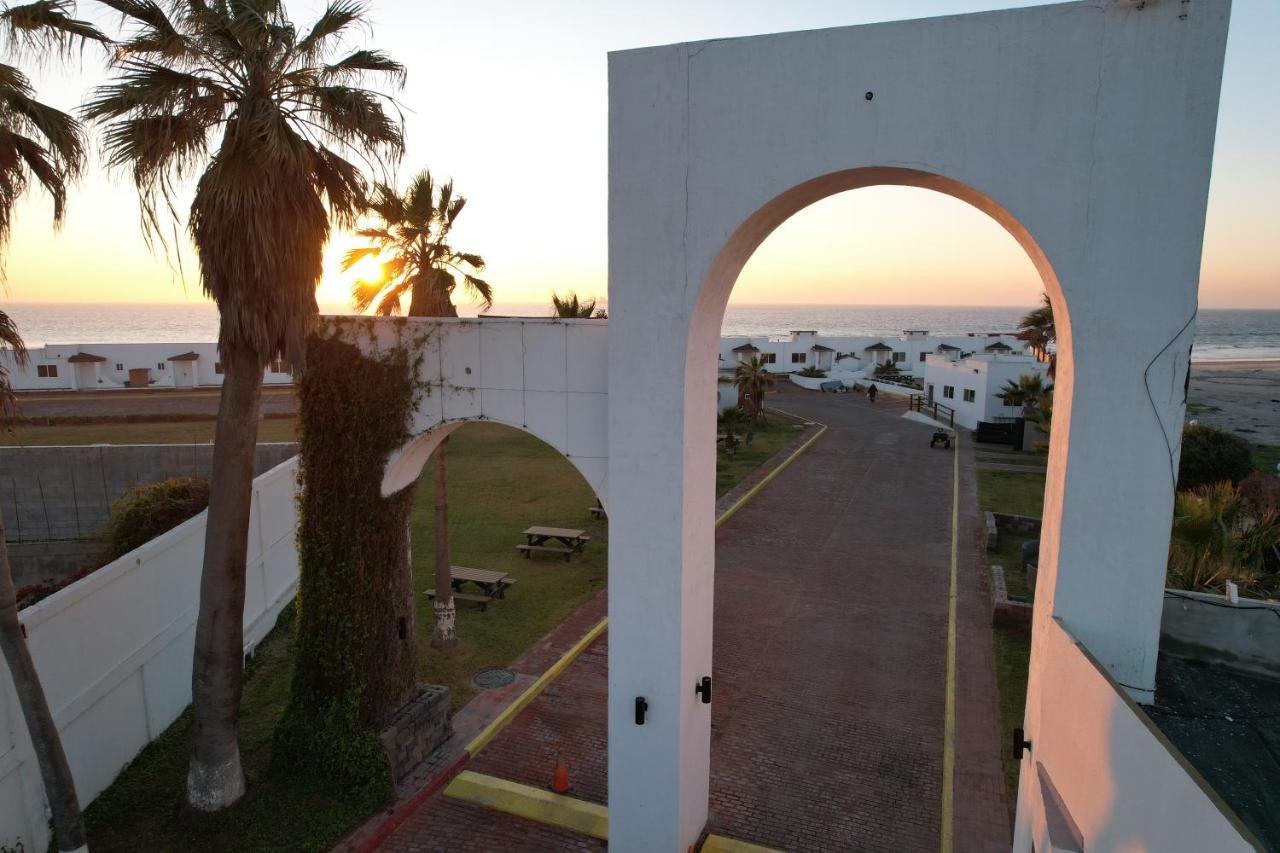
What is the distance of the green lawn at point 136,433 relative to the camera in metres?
27.4

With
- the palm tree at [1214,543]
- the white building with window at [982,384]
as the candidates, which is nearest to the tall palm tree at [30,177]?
the palm tree at [1214,543]

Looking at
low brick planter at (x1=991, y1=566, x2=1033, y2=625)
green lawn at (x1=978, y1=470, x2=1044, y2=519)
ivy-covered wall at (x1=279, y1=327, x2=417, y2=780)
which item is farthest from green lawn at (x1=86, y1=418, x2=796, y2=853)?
green lawn at (x1=978, y1=470, x2=1044, y2=519)

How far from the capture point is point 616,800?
28.7 feet

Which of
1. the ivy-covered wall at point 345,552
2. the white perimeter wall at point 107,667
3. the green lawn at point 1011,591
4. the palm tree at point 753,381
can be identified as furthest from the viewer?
the palm tree at point 753,381

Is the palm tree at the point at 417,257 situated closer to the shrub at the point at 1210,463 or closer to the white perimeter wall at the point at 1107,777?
the white perimeter wall at the point at 1107,777

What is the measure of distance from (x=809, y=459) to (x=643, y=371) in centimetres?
2428

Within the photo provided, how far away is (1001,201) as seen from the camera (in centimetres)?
654

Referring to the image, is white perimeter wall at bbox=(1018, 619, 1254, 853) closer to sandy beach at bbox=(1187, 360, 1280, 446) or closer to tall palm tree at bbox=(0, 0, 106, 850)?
tall palm tree at bbox=(0, 0, 106, 850)

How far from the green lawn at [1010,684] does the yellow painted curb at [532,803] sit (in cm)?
529

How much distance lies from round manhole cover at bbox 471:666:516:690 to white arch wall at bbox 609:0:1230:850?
5.20m

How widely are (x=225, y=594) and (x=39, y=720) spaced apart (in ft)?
6.45

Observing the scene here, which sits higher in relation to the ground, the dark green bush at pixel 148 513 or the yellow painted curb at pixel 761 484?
the dark green bush at pixel 148 513

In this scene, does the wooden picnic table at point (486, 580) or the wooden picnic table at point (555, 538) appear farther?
the wooden picnic table at point (555, 538)

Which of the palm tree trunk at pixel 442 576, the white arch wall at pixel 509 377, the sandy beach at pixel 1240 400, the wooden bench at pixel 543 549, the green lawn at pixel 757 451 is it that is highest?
the white arch wall at pixel 509 377
